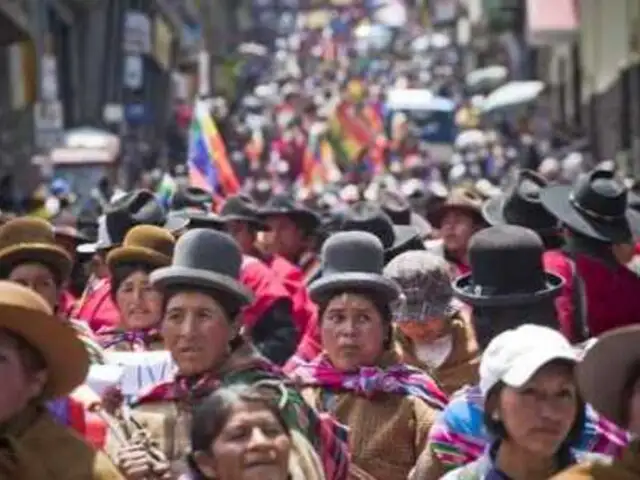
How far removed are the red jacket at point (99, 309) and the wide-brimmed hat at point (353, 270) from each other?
1695 mm

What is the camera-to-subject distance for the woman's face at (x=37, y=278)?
8.95m

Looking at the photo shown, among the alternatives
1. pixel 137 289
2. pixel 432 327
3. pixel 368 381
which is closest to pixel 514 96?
pixel 137 289

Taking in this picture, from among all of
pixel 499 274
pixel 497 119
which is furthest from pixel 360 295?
pixel 497 119

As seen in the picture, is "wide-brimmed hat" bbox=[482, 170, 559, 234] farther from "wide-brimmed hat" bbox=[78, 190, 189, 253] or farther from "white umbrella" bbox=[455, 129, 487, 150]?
"white umbrella" bbox=[455, 129, 487, 150]

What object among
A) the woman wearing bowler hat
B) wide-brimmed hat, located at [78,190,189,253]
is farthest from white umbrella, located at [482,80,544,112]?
the woman wearing bowler hat

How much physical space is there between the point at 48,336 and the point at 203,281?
2108 mm

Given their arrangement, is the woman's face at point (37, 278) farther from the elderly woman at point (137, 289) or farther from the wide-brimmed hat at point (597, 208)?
the wide-brimmed hat at point (597, 208)

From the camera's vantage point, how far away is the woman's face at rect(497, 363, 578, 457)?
636cm

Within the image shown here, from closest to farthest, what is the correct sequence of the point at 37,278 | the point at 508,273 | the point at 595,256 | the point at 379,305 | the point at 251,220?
1. the point at 508,273
2. the point at 379,305
3. the point at 37,278
4. the point at 595,256
5. the point at 251,220

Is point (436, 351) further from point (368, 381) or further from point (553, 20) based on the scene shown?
point (553, 20)

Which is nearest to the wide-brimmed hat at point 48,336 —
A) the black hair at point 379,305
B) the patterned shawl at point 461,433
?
the patterned shawl at point 461,433

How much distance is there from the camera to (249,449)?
5.96 m

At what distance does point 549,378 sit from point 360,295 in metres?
2.34

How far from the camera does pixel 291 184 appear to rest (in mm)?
38500
